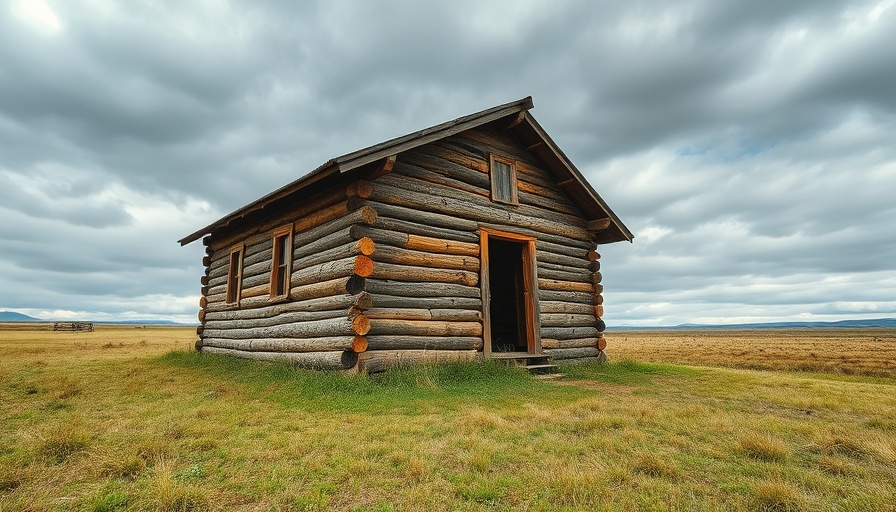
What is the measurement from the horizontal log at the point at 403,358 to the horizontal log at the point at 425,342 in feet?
0.27

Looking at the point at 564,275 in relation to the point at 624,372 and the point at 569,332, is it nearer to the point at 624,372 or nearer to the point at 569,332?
the point at 569,332

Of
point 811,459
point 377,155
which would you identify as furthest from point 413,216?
point 811,459

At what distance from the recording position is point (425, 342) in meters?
9.48

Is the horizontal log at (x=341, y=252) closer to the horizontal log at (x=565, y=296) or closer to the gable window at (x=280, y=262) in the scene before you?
the gable window at (x=280, y=262)

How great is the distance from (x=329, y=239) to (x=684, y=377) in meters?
9.10

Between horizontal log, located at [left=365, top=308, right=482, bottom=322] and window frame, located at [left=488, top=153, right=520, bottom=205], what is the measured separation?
3.02 metres

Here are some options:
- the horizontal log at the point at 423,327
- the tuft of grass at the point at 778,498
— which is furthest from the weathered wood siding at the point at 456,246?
the tuft of grass at the point at 778,498

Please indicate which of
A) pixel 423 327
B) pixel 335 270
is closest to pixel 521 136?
pixel 423 327

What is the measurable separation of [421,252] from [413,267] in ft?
1.32

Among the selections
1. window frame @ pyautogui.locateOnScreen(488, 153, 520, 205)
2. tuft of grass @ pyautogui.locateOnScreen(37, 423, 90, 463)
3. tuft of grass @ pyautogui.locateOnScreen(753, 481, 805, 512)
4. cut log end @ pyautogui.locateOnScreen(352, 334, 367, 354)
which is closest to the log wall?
cut log end @ pyautogui.locateOnScreen(352, 334, 367, 354)

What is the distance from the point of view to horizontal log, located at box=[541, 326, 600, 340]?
12164mm

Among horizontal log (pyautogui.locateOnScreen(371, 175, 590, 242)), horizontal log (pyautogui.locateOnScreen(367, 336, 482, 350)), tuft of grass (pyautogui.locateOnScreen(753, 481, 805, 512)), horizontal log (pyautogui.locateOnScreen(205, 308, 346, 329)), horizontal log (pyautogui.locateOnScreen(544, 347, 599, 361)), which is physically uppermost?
horizontal log (pyautogui.locateOnScreen(371, 175, 590, 242))

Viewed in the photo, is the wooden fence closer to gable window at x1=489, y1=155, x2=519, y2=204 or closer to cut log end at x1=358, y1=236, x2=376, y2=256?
cut log end at x1=358, y1=236, x2=376, y2=256

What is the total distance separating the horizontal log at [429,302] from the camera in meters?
9.05
